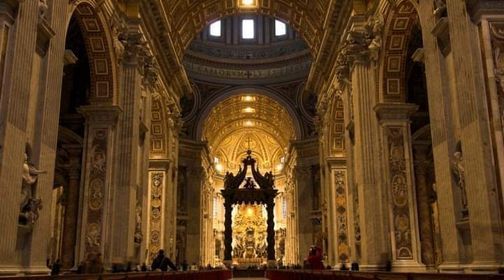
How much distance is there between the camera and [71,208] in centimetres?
1321

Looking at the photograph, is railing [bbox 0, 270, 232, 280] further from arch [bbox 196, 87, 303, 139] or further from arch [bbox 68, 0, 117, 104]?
arch [bbox 196, 87, 303, 139]

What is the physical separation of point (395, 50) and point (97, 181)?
744 cm

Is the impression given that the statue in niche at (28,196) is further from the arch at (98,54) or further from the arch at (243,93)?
the arch at (243,93)

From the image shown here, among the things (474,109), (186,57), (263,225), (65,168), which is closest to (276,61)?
(186,57)

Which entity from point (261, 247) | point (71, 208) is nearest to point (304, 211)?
point (261, 247)

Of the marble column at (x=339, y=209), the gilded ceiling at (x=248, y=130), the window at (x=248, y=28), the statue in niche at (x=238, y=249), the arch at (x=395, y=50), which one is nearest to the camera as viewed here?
the arch at (x=395, y=50)

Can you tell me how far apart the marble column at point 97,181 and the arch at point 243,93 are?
719 inches

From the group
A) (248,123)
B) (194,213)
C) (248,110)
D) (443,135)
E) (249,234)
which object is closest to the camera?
(443,135)

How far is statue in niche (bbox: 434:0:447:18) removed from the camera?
25.5 ft

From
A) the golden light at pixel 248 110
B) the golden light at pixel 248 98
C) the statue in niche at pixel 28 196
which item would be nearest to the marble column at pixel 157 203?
the statue in niche at pixel 28 196

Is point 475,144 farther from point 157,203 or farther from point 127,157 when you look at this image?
point 157,203

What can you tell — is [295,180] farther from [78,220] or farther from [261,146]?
[78,220]

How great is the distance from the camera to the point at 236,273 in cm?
2956

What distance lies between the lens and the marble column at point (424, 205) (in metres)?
12.6
